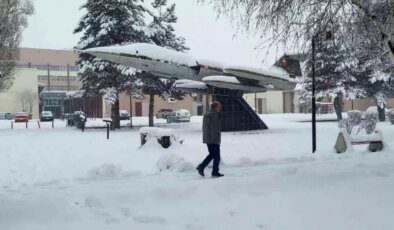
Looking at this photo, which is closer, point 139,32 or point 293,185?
point 293,185

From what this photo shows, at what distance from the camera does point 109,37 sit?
1228 inches

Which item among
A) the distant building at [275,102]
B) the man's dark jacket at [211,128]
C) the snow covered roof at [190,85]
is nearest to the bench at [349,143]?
the man's dark jacket at [211,128]

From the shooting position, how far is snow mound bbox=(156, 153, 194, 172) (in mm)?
11595

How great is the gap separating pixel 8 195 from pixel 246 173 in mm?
5019

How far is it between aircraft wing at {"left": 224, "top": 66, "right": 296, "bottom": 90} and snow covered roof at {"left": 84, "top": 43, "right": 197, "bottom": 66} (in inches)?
93.2

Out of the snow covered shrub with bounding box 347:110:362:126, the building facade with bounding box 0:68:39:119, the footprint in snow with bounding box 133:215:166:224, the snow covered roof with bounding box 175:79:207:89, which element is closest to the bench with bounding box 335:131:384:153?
the snow covered shrub with bounding box 347:110:362:126

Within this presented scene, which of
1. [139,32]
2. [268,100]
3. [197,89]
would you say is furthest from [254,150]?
[268,100]

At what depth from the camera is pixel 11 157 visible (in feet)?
52.2

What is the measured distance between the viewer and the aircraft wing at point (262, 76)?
85.2 feet

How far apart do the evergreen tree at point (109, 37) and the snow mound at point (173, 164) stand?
61.6 feet

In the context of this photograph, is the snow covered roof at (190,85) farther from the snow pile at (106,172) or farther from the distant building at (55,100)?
the distant building at (55,100)

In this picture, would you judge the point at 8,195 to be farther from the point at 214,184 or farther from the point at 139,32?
the point at 139,32

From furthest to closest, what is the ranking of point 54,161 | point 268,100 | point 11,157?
Result: point 268,100
point 11,157
point 54,161

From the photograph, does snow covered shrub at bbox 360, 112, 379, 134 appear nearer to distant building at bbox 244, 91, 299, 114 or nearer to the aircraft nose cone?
the aircraft nose cone
